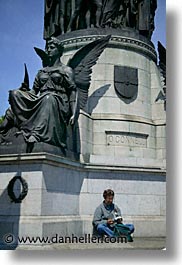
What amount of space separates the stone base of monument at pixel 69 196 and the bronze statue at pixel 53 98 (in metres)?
0.48

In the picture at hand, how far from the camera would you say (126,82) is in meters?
9.62

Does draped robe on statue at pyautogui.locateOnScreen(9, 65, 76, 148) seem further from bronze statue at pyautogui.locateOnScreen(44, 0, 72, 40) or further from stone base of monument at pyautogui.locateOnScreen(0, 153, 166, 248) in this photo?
bronze statue at pyautogui.locateOnScreen(44, 0, 72, 40)

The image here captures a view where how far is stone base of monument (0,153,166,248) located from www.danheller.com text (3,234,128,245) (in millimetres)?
30

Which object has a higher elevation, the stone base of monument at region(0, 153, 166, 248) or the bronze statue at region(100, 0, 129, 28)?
the bronze statue at region(100, 0, 129, 28)

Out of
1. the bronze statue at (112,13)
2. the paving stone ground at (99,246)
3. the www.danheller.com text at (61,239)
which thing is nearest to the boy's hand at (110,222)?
the www.danheller.com text at (61,239)

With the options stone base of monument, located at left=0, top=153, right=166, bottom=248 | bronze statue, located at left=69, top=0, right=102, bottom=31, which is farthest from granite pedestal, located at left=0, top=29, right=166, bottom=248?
bronze statue, located at left=69, top=0, right=102, bottom=31

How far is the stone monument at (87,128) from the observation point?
7129 millimetres

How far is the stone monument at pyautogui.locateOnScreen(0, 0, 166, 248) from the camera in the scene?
7.13 meters

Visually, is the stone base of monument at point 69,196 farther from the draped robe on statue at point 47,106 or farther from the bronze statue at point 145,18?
the bronze statue at point 145,18

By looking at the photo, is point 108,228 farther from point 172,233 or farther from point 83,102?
point 83,102

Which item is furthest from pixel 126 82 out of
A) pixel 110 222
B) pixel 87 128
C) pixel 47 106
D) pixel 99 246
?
pixel 99 246

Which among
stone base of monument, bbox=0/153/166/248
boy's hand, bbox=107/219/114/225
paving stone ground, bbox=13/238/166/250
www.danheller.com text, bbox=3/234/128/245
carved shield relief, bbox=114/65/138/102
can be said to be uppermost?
carved shield relief, bbox=114/65/138/102

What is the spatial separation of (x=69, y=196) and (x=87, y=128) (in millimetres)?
1644

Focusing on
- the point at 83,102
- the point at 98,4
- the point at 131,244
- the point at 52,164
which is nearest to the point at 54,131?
the point at 52,164
